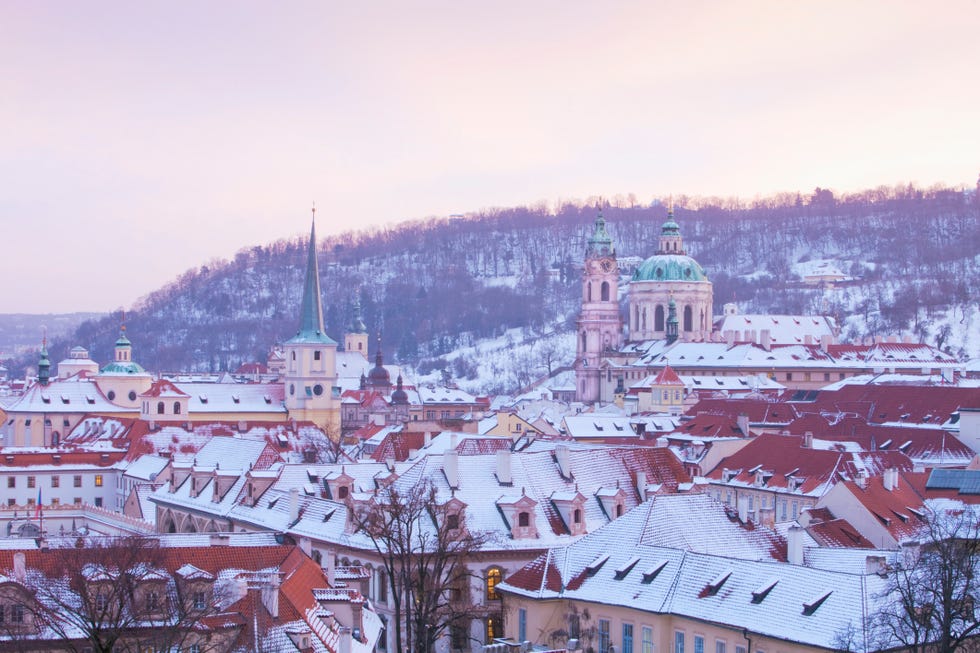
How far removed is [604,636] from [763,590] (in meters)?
4.89

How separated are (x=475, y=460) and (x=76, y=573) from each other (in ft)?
65.4

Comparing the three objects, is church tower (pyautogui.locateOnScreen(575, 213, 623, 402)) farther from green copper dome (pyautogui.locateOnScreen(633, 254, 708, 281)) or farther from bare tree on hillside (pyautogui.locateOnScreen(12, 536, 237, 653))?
bare tree on hillside (pyautogui.locateOnScreen(12, 536, 237, 653))

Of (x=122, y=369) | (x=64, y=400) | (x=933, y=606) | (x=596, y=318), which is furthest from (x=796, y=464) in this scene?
(x=596, y=318)

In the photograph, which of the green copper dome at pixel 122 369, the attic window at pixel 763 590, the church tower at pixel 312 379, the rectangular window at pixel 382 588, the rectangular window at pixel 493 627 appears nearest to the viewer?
the attic window at pixel 763 590

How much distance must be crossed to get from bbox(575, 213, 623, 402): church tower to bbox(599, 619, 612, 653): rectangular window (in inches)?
4724

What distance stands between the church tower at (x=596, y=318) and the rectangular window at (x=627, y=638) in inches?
4757

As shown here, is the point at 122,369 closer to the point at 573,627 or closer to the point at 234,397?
the point at 234,397

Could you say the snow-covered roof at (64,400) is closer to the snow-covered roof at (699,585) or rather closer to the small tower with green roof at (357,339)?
the small tower with green roof at (357,339)

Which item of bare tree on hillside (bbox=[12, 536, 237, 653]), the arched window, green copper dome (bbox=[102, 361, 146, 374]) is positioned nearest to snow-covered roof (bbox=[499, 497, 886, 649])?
the arched window

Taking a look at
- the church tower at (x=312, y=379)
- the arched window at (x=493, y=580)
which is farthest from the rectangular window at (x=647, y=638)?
the church tower at (x=312, y=379)

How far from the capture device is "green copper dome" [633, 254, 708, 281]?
560 feet

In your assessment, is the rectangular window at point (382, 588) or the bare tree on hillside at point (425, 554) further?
the rectangular window at point (382, 588)

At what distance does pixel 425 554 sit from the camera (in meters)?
44.8

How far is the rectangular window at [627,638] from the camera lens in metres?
37.3
